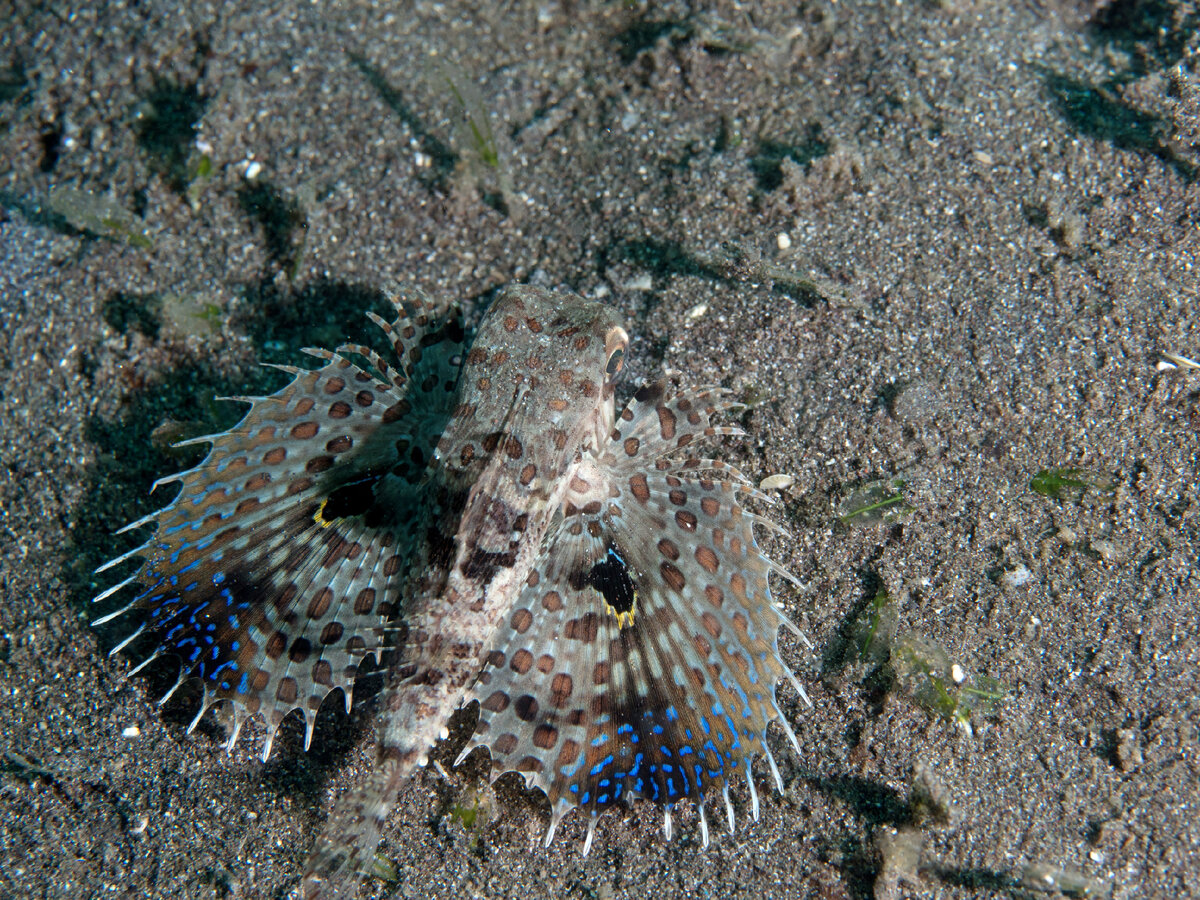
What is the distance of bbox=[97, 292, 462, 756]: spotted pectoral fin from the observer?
163 inches

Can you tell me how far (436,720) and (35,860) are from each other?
2.57 meters

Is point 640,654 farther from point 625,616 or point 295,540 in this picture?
point 295,540

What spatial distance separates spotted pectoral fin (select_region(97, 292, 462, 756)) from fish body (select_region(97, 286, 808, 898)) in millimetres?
12

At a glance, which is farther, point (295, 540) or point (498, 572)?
point (295, 540)

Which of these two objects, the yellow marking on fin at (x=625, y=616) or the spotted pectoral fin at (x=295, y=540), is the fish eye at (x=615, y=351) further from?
the yellow marking on fin at (x=625, y=616)

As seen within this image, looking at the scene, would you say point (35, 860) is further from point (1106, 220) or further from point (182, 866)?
point (1106, 220)

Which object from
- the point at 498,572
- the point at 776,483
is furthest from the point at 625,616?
the point at 776,483

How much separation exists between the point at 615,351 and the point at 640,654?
180 cm

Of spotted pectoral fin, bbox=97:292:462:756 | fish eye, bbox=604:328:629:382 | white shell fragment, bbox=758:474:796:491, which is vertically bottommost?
spotted pectoral fin, bbox=97:292:462:756

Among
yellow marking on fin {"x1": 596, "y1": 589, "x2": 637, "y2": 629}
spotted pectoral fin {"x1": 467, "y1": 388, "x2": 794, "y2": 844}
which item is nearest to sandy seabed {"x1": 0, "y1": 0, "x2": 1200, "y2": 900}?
spotted pectoral fin {"x1": 467, "y1": 388, "x2": 794, "y2": 844}

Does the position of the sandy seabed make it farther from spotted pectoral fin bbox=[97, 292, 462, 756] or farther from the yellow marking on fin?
the yellow marking on fin

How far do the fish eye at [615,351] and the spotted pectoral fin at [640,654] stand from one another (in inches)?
26.0

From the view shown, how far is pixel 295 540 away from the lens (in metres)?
4.35

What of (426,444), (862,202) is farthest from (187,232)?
(862,202)
